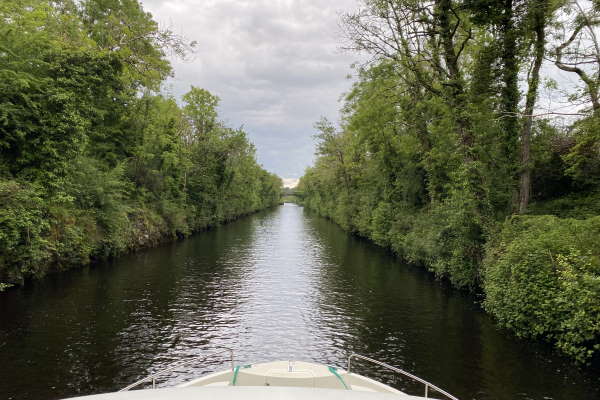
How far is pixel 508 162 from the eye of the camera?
19.1m

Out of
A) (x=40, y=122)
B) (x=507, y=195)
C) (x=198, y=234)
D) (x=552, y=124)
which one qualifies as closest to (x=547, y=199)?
(x=507, y=195)

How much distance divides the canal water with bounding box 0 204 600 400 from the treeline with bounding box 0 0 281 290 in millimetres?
2695

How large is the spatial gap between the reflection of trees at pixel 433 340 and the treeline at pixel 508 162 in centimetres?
94

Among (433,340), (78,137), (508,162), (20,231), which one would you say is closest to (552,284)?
(433,340)

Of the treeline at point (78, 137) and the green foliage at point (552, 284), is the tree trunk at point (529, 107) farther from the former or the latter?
the treeline at point (78, 137)

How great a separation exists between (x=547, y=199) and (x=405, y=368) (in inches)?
560

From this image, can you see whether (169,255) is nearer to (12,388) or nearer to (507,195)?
(12,388)

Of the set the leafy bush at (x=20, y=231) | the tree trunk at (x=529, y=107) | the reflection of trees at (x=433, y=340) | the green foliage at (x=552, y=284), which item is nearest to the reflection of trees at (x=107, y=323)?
the leafy bush at (x=20, y=231)

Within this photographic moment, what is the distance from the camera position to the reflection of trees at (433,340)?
9.84 metres

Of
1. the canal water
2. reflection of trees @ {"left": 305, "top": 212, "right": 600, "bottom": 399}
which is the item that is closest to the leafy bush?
the canal water

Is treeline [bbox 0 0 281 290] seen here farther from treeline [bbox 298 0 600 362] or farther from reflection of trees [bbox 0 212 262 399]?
treeline [bbox 298 0 600 362]

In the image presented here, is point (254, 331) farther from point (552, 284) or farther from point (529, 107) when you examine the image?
point (529, 107)

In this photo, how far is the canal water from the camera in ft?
32.2

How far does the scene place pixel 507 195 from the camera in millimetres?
19703
